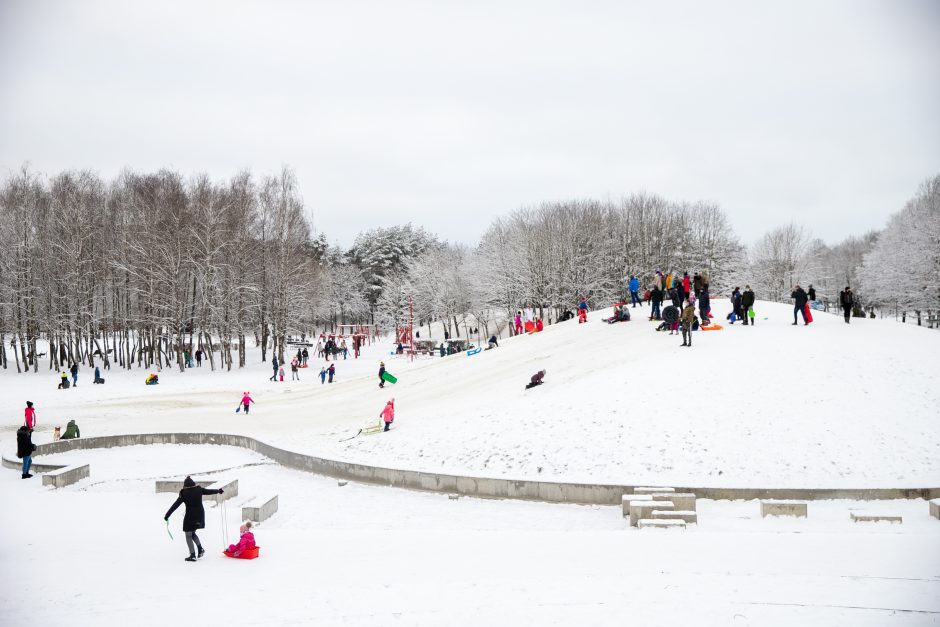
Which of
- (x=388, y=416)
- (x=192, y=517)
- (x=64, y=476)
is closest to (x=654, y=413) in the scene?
(x=388, y=416)

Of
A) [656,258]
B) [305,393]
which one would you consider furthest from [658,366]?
[656,258]

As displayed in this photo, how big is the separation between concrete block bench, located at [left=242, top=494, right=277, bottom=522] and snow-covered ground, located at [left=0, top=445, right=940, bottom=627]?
1.00 ft

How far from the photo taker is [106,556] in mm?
11023

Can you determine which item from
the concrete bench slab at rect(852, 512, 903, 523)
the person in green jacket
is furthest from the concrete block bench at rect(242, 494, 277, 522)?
the person in green jacket

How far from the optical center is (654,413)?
1817 cm

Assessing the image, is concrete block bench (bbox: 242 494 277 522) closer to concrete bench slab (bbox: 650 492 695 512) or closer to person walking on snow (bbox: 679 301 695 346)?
concrete bench slab (bbox: 650 492 695 512)

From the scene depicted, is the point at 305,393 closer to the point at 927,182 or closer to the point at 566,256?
the point at 566,256

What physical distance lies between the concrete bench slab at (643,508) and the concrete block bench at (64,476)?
15.5 meters

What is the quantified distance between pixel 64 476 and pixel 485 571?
14.0 meters

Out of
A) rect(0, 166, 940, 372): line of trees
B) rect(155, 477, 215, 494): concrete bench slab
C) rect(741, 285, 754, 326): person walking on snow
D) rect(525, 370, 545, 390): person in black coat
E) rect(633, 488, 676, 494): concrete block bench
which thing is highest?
rect(0, 166, 940, 372): line of trees

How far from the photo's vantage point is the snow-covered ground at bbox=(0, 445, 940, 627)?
8.48 meters

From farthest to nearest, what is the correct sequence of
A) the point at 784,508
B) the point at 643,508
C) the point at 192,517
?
1. the point at 784,508
2. the point at 643,508
3. the point at 192,517

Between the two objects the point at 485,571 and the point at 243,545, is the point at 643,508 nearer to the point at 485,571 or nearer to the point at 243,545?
the point at 485,571

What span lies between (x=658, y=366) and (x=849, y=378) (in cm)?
566
